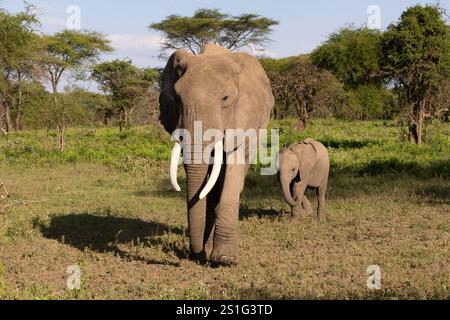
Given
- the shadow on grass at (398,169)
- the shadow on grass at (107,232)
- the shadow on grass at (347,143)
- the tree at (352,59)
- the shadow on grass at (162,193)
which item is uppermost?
the tree at (352,59)

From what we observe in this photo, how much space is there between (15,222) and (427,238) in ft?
19.8

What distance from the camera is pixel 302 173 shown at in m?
9.49

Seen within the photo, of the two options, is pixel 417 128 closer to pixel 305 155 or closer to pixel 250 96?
pixel 305 155

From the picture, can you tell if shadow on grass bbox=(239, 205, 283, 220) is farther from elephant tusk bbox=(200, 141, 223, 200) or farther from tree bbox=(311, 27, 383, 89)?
tree bbox=(311, 27, 383, 89)

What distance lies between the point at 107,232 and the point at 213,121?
11.5ft

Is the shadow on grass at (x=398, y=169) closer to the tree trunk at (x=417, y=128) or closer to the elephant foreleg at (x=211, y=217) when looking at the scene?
the tree trunk at (x=417, y=128)

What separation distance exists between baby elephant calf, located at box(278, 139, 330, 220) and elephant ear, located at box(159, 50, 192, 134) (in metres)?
2.88

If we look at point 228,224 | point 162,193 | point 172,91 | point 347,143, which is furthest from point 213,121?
point 347,143

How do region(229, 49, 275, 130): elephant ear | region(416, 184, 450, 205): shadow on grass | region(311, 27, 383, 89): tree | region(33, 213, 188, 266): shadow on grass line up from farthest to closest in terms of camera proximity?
region(311, 27, 383, 89): tree
region(416, 184, 450, 205): shadow on grass
region(33, 213, 188, 266): shadow on grass
region(229, 49, 275, 130): elephant ear

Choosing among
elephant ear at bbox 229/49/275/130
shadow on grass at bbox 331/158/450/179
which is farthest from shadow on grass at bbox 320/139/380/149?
elephant ear at bbox 229/49/275/130

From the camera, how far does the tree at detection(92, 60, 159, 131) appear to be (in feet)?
111

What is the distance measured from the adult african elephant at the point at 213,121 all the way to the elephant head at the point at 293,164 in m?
2.41

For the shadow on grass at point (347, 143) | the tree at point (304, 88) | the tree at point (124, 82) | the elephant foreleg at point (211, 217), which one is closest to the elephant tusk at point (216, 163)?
the elephant foreleg at point (211, 217)

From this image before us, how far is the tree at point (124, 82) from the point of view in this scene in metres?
33.9
